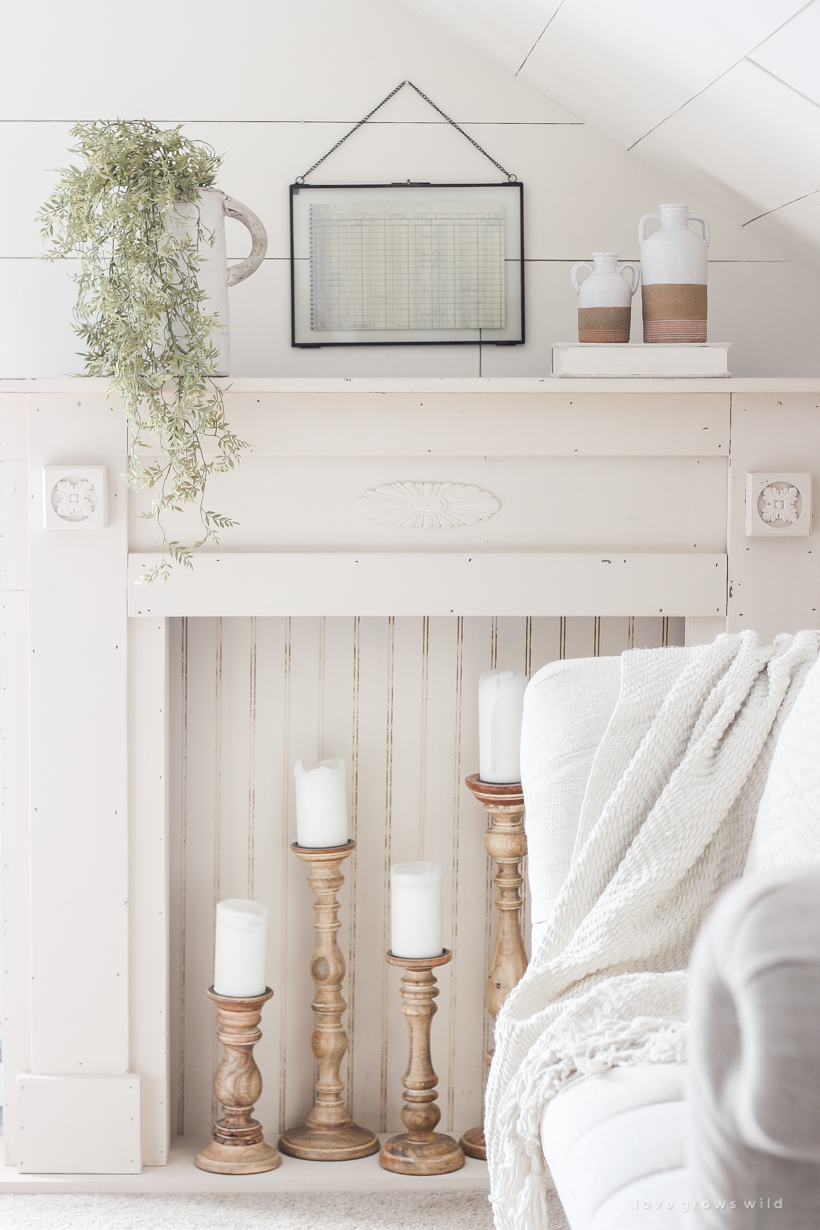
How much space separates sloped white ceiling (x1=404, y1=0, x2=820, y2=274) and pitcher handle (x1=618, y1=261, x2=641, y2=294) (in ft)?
0.52

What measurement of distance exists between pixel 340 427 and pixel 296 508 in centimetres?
14

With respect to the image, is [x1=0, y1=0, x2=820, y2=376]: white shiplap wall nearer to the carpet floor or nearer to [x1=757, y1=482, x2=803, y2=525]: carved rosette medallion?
[x1=757, y1=482, x2=803, y2=525]: carved rosette medallion

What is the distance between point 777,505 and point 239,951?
1.09m

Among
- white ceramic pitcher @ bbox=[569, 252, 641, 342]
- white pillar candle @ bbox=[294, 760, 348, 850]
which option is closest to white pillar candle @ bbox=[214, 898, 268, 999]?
white pillar candle @ bbox=[294, 760, 348, 850]

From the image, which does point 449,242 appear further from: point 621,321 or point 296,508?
point 296,508

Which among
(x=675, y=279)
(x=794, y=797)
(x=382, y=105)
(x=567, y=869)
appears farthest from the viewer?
(x=382, y=105)

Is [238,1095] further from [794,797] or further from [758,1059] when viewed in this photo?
[758,1059]

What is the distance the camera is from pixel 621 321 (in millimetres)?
1608

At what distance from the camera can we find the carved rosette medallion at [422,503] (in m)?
1.66

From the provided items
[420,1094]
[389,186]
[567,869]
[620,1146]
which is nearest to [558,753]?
[567,869]

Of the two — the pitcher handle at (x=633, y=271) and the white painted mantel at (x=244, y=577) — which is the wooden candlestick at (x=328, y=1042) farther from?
the pitcher handle at (x=633, y=271)

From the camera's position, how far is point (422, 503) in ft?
5.44

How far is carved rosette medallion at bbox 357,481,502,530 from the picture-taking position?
1656 millimetres

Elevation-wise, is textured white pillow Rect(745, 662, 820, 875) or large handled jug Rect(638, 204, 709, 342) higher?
large handled jug Rect(638, 204, 709, 342)
